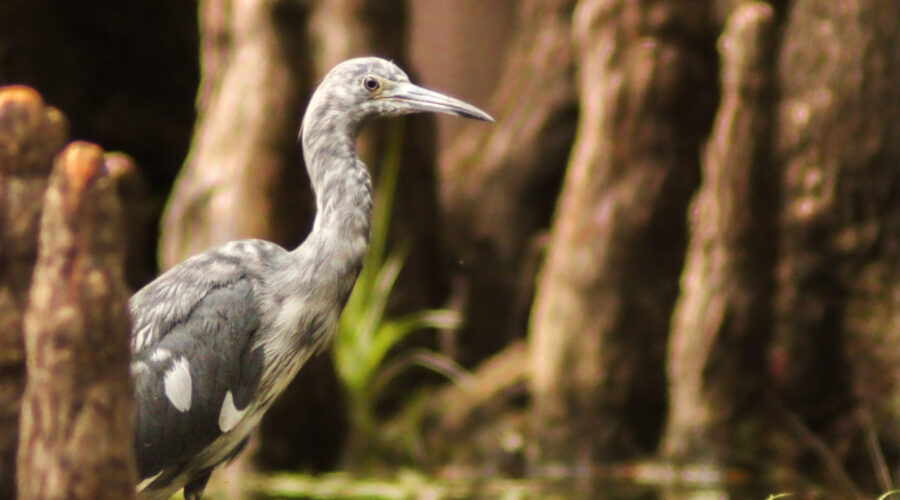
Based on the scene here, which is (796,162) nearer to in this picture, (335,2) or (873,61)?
(873,61)

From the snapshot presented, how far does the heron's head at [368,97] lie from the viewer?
4109 mm

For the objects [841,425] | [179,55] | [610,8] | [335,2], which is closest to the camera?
[841,425]

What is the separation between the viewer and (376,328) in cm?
798

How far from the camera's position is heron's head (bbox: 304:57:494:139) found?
162 inches

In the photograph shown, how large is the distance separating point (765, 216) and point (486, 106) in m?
4.47

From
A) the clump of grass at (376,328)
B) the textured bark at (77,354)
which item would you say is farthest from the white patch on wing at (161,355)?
the clump of grass at (376,328)

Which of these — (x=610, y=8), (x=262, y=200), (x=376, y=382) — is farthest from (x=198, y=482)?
(x=610, y=8)

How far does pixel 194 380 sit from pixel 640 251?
4.20 metres

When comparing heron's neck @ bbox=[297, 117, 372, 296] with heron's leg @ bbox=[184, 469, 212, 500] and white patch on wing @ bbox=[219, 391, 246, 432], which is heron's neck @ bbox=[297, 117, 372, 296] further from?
heron's leg @ bbox=[184, 469, 212, 500]

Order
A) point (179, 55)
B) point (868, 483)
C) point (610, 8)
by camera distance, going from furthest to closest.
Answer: point (179, 55)
point (610, 8)
point (868, 483)

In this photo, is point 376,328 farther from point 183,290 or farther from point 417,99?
point 183,290

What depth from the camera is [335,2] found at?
8.04 meters

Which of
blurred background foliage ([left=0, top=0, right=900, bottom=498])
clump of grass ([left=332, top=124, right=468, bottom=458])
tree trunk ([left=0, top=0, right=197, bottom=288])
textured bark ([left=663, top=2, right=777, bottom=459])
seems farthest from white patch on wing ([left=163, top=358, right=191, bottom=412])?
tree trunk ([left=0, top=0, right=197, bottom=288])

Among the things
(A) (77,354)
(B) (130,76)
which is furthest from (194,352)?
(B) (130,76)
